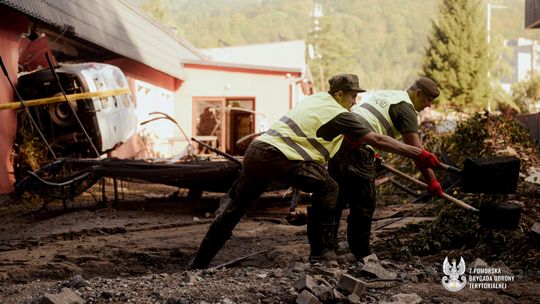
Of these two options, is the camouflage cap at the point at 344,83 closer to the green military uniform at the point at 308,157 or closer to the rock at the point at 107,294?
the green military uniform at the point at 308,157

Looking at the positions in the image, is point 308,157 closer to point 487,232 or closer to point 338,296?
point 338,296

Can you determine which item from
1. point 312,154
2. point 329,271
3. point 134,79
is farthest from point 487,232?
point 134,79

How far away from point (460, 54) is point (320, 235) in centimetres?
4048

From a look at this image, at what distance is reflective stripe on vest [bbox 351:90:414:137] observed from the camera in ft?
20.4

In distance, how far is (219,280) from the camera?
16.3 feet

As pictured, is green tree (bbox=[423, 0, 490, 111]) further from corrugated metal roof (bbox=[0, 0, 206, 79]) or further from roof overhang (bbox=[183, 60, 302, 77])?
corrugated metal roof (bbox=[0, 0, 206, 79])

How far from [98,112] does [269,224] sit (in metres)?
4.54

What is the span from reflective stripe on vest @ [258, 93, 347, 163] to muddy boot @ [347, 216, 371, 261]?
0.78 metres

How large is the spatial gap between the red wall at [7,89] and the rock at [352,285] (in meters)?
8.30

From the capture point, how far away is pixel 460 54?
43.9 metres

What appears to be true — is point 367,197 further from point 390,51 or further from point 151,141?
point 390,51

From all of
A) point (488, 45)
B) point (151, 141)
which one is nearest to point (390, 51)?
point (488, 45)

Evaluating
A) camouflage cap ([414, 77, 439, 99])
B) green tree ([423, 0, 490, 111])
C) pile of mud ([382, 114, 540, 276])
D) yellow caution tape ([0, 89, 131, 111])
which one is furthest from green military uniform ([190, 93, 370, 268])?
green tree ([423, 0, 490, 111])

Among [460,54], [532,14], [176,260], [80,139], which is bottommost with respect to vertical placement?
[176,260]
